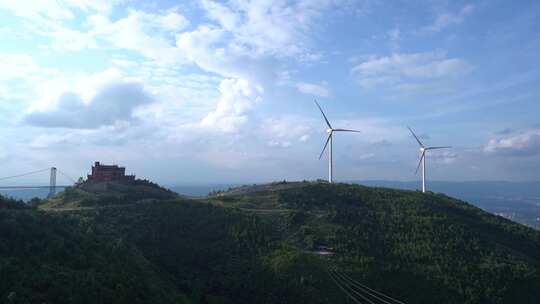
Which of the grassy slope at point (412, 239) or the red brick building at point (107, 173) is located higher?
the red brick building at point (107, 173)

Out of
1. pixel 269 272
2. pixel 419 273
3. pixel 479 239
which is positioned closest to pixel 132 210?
pixel 269 272

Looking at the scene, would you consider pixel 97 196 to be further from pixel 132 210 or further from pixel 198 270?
pixel 198 270

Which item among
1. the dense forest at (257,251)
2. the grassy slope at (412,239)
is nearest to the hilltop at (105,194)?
the dense forest at (257,251)

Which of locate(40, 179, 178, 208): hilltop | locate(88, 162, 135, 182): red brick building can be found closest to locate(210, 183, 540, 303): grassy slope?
locate(40, 179, 178, 208): hilltop

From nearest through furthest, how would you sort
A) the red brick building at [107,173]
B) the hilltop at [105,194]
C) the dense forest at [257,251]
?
1. the dense forest at [257,251]
2. the hilltop at [105,194]
3. the red brick building at [107,173]

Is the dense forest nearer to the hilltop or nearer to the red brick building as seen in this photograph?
the hilltop

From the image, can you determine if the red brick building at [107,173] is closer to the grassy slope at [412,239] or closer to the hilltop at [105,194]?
the hilltop at [105,194]

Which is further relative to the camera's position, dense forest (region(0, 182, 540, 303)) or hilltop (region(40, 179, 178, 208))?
hilltop (region(40, 179, 178, 208))
